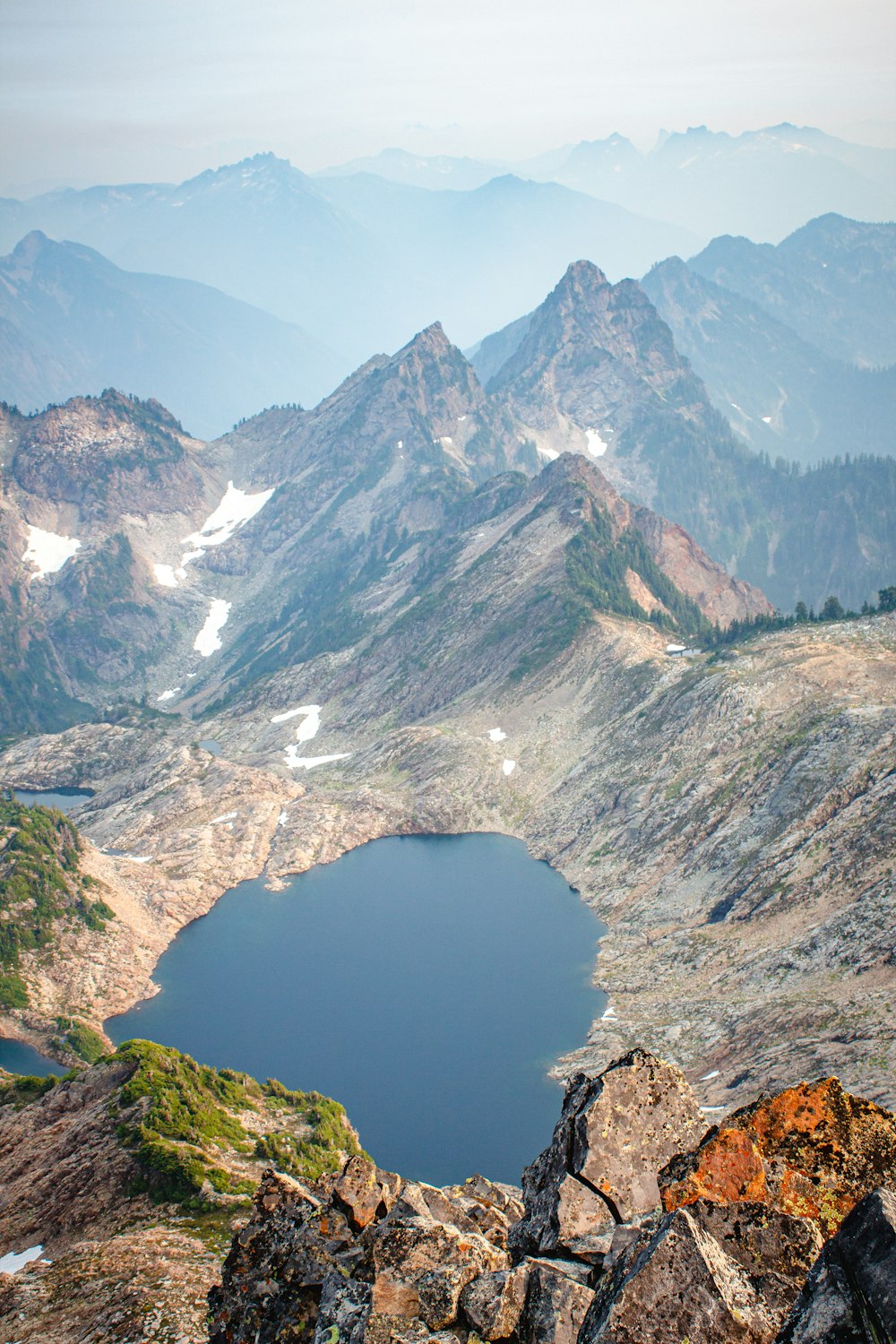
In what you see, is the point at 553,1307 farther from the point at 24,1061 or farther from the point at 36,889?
the point at 36,889

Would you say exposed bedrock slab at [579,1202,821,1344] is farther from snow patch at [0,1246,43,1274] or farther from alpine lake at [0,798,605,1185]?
alpine lake at [0,798,605,1185]

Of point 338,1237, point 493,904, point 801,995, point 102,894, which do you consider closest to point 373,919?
point 493,904

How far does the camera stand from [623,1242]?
22031 millimetres

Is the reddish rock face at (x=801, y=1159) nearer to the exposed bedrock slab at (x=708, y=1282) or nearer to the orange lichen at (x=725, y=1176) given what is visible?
the orange lichen at (x=725, y=1176)

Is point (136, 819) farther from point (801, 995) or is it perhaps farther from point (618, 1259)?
point (618, 1259)

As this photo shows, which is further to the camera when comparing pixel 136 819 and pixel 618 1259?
pixel 136 819

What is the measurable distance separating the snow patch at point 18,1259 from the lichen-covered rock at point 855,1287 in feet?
176

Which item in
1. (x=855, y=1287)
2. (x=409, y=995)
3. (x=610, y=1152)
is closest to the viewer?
(x=855, y=1287)

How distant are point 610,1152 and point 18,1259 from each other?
46487 millimetres

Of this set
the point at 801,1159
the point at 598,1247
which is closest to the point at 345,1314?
the point at 598,1247

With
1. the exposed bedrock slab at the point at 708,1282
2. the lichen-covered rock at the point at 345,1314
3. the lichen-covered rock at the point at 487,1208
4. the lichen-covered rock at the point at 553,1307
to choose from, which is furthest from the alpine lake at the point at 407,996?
the exposed bedrock slab at the point at 708,1282

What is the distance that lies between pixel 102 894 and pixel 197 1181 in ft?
284

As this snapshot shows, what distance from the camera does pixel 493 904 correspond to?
14650 cm

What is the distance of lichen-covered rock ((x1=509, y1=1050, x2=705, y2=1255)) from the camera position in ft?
84.2
